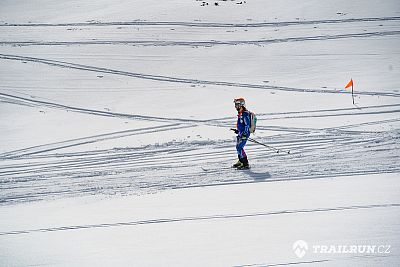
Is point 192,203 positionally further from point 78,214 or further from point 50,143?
point 50,143

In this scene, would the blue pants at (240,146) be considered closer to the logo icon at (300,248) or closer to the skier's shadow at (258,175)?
the skier's shadow at (258,175)

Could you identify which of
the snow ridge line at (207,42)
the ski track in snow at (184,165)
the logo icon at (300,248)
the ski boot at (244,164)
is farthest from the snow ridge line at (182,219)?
the snow ridge line at (207,42)

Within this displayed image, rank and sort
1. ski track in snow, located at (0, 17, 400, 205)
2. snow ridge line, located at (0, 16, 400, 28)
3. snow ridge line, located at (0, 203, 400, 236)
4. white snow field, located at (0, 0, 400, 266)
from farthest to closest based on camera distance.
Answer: snow ridge line, located at (0, 16, 400, 28), ski track in snow, located at (0, 17, 400, 205), snow ridge line, located at (0, 203, 400, 236), white snow field, located at (0, 0, 400, 266)

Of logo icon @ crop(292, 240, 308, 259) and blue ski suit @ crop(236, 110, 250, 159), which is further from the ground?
blue ski suit @ crop(236, 110, 250, 159)

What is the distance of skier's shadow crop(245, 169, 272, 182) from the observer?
9508 mm

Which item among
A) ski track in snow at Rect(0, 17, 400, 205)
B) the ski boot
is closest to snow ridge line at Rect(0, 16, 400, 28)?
ski track in snow at Rect(0, 17, 400, 205)

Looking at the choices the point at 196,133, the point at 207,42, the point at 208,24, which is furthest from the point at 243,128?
the point at 208,24

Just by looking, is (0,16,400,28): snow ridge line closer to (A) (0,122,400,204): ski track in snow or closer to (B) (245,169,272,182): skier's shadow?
(A) (0,122,400,204): ski track in snow

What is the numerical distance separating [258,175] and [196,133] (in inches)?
126

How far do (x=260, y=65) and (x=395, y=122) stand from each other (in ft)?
19.3

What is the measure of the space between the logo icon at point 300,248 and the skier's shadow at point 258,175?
10.1 feet

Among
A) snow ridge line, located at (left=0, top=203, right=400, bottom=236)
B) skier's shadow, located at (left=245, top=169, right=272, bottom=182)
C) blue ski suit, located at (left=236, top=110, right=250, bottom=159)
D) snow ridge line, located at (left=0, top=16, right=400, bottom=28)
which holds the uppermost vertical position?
snow ridge line, located at (left=0, top=16, right=400, bottom=28)

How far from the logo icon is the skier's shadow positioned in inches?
122

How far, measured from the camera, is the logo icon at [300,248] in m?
6.13
